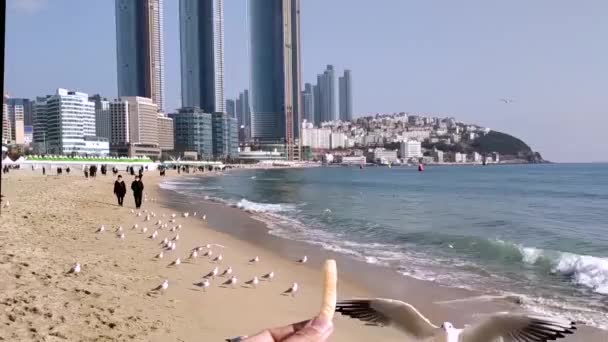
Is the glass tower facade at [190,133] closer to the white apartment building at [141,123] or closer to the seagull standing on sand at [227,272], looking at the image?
the white apartment building at [141,123]

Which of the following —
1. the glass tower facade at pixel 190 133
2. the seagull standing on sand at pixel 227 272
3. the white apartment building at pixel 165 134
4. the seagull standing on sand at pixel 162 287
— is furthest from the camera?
the glass tower facade at pixel 190 133

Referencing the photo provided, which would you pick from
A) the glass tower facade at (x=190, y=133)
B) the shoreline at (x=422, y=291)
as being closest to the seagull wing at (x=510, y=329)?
the shoreline at (x=422, y=291)

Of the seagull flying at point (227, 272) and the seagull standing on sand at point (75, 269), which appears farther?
the seagull flying at point (227, 272)

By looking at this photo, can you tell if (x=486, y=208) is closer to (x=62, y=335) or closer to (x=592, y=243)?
(x=592, y=243)

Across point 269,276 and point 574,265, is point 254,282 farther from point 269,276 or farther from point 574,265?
point 574,265

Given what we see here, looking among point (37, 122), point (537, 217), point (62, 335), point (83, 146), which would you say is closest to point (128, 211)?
point (62, 335)

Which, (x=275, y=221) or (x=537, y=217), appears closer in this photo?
(x=275, y=221)
